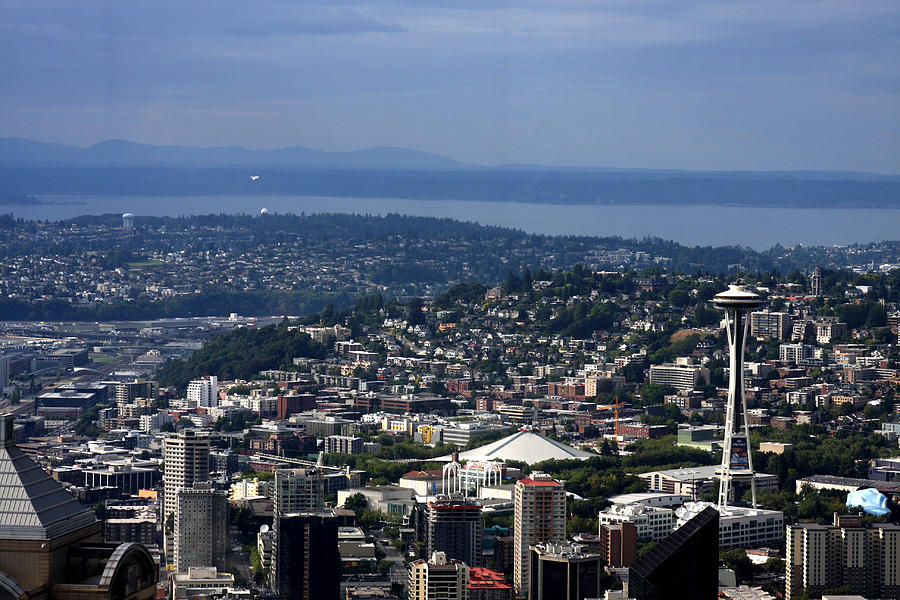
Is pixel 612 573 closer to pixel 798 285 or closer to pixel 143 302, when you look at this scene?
pixel 798 285

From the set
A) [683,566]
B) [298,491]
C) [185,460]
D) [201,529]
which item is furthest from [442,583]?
[683,566]

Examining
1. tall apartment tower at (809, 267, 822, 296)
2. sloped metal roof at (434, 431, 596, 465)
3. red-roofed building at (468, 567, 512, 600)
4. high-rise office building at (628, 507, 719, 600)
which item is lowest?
red-roofed building at (468, 567, 512, 600)

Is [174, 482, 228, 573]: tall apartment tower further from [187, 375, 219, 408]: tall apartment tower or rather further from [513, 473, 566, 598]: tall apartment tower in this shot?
[187, 375, 219, 408]: tall apartment tower

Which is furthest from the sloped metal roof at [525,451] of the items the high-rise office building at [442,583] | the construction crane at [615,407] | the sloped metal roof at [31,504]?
the sloped metal roof at [31,504]

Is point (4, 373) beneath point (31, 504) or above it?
beneath

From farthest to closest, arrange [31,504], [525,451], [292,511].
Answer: [525,451]
[292,511]
[31,504]

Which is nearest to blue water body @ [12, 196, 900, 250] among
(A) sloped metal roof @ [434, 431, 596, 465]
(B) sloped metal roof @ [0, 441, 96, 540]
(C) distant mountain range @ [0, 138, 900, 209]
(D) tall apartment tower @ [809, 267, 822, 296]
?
(C) distant mountain range @ [0, 138, 900, 209]

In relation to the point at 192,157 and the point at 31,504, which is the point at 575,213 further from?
the point at 31,504
